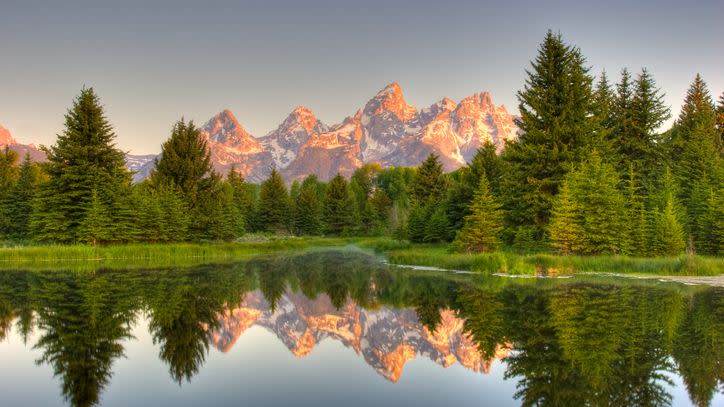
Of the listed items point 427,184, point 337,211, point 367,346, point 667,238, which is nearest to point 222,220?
point 427,184

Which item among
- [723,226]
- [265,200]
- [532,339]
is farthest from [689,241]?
[265,200]

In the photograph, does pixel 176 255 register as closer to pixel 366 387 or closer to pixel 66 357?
pixel 66 357

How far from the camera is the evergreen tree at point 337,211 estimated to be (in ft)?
300

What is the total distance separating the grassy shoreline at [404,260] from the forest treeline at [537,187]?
92.9 inches

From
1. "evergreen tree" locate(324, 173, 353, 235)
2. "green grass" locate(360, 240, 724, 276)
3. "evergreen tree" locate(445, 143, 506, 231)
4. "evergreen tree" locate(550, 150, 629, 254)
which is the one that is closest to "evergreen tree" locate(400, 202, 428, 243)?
"evergreen tree" locate(445, 143, 506, 231)

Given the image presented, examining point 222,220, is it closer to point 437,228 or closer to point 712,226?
point 437,228

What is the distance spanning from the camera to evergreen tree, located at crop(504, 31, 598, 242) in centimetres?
3591

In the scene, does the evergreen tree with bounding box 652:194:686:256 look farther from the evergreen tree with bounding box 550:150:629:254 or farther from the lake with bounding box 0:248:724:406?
the lake with bounding box 0:248:724:406

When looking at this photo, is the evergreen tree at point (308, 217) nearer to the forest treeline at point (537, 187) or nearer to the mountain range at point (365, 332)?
the forest treeline at point (537, 187)

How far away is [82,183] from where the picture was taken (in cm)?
4188

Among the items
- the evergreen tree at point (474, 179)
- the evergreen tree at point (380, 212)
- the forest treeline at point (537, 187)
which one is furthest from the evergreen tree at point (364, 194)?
the evergreen tree at point (474, 179)

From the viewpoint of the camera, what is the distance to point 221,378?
9539 mm

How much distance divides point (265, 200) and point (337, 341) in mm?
71526

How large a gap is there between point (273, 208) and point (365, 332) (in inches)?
2783
